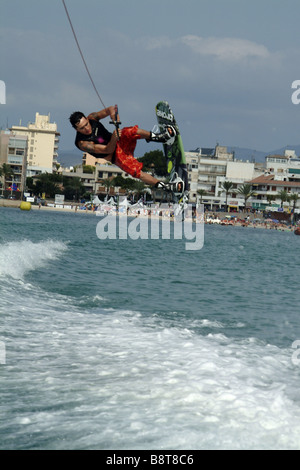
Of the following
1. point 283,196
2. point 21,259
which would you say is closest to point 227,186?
point 283,196

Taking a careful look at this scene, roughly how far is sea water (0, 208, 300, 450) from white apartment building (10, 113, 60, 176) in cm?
10870

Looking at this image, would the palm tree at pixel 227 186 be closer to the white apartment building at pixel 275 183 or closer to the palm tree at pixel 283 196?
the white apartment building at pixel 275 183

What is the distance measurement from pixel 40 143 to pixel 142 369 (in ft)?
391

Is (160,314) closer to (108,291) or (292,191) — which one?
(108,291)

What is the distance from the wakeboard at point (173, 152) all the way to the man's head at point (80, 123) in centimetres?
108

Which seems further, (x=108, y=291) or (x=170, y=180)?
(x=108, y=291)

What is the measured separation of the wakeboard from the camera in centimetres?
793

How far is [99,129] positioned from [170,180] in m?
1.34

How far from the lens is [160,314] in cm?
962

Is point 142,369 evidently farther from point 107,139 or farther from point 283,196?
point 283,196

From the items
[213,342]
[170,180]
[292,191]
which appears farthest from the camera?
[292,191]

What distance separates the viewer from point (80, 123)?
7.34 meters

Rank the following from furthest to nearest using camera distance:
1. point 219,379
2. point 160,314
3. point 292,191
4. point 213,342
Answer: point 292,191 → point 160,314 → point 213,342 → point 219,379

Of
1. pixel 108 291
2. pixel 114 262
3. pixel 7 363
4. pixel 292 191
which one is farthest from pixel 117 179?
pixel 7 363
